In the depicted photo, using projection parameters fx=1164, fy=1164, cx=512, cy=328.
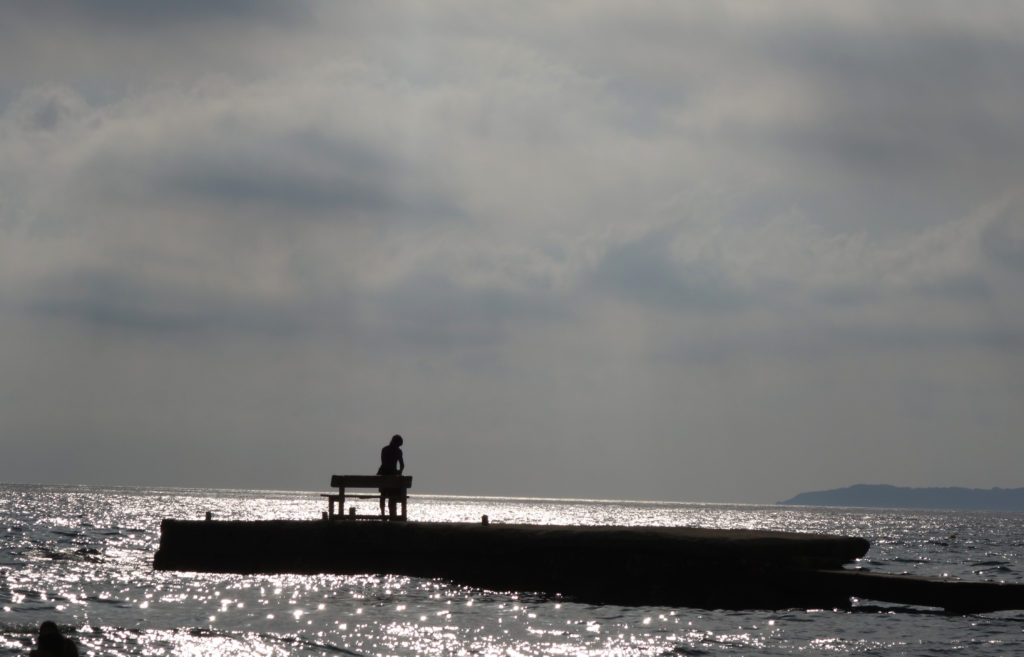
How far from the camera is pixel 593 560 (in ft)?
79.2

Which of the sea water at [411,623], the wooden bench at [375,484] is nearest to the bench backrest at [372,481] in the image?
the wooden bench at [375,484]

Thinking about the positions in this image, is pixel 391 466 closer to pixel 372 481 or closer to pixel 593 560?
pixel 372 481

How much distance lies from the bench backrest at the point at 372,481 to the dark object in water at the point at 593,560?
3.34 ft

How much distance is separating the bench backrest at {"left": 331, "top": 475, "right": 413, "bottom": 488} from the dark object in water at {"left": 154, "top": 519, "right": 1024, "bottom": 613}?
1017mm

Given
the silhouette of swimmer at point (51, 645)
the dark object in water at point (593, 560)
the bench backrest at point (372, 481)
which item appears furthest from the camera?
the bench backrest at point (372, 481)

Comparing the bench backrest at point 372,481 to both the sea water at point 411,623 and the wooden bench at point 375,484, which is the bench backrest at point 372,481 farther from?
the sea water at point 411,623

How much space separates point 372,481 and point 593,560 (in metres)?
5.92

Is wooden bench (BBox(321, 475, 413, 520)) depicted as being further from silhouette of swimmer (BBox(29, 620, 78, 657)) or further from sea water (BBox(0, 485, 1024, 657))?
silhouette of swimmer (BBox(29, 620, 78, 657))

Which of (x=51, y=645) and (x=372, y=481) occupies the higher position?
(x=372, y=481)

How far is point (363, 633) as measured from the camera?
1969 cm

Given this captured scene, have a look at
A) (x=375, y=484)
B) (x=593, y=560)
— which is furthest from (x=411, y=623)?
(x=375, y=484)

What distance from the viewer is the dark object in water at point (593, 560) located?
21.9m

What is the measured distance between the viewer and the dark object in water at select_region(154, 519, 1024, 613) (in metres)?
21.9

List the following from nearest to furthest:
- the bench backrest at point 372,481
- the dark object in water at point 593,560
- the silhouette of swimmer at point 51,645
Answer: the silhouette of swimmer at point 51,645
the dark object in water at point 593,560
the bench backrest at point 372,481
